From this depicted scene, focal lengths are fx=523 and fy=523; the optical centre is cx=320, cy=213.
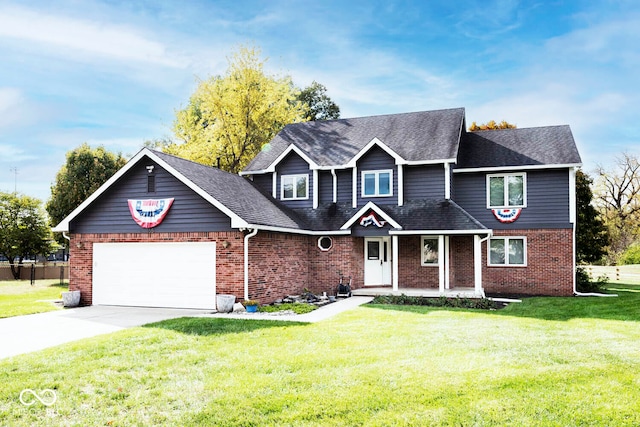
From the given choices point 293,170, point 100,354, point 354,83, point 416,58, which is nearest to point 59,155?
point 293,170

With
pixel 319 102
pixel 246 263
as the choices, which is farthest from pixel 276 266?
pixel 319 102

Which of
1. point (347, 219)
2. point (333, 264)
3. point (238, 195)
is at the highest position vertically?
point (238, 195)

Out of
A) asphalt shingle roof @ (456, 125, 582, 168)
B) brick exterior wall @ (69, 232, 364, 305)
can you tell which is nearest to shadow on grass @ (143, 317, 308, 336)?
brick exterior wall @ (69, 232, 364, 305)

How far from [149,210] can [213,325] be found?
6.66 meters

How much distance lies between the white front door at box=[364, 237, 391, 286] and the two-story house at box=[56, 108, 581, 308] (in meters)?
0.06

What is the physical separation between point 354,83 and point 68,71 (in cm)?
Result: 1099

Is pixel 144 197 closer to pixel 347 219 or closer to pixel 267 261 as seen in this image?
pixel 267 261

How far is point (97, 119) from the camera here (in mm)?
22500

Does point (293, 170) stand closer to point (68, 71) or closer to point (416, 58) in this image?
point (416, 58)

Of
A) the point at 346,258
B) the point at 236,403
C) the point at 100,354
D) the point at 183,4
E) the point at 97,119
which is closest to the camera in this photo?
the point at 236,403

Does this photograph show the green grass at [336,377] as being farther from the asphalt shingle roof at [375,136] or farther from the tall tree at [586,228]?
the tall tree at [586,228]

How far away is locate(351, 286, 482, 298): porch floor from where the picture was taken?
1931 cm

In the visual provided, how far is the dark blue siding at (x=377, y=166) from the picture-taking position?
72.5 feet

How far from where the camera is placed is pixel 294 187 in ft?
77.7
